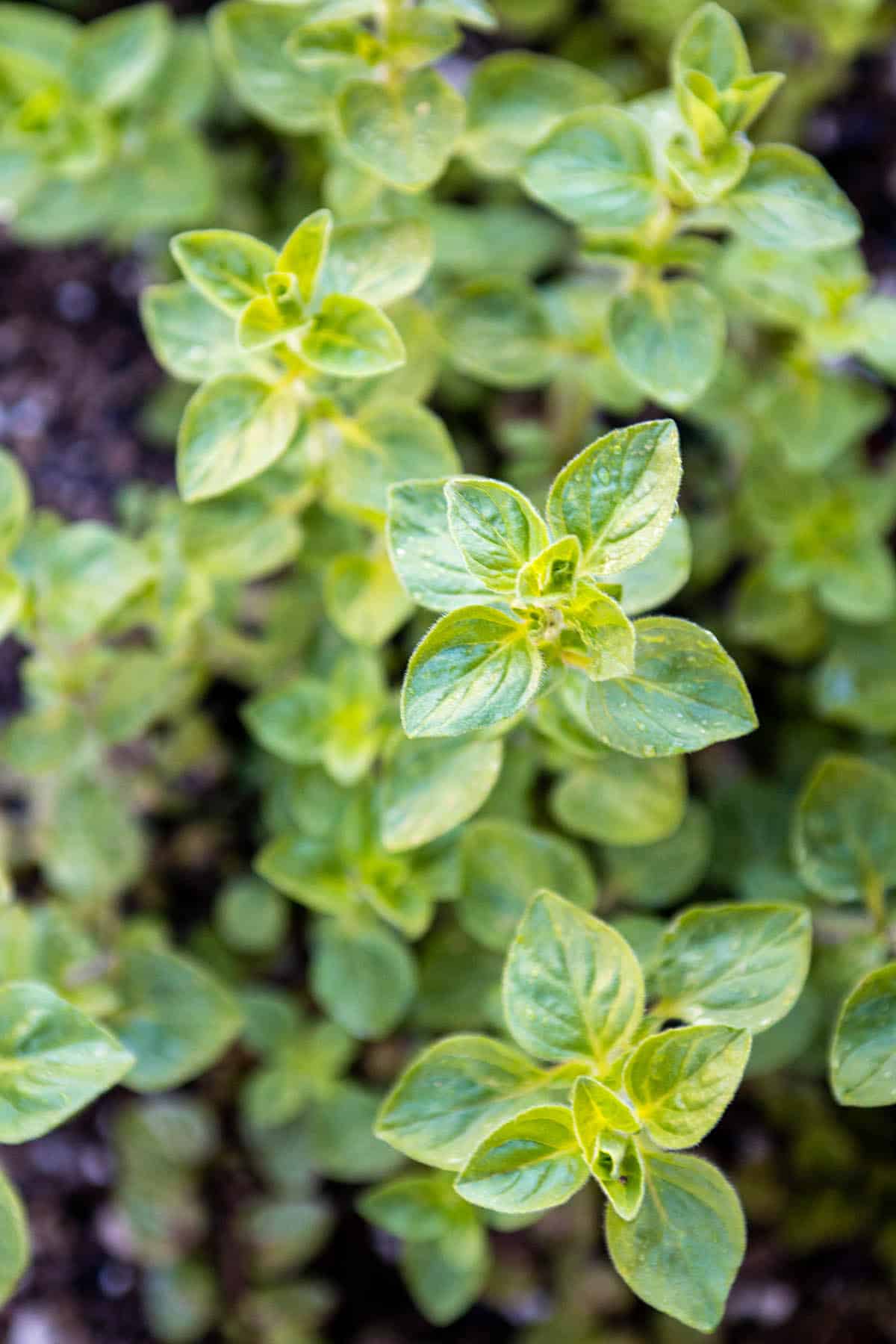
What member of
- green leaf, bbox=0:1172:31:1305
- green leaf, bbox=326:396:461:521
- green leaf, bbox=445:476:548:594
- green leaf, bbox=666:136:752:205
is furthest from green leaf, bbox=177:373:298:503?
green leaf, bbox=0:1172:31:1305

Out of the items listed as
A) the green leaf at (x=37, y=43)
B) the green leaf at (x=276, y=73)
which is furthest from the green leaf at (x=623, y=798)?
the green leaf at (x=37, y=43)

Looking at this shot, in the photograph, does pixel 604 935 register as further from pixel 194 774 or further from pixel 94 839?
pixel 194 774

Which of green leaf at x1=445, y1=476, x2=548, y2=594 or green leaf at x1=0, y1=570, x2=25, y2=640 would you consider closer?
green leaf at x1=445, y1=476, x2=548, y2=594

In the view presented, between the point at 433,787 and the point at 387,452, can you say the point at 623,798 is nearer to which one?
the point at 433,787

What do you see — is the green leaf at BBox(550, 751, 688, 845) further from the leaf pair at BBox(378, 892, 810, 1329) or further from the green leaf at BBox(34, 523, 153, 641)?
the green leaf at BBox(34, 523, 153, 641)

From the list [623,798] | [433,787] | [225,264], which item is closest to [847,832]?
[623,798]

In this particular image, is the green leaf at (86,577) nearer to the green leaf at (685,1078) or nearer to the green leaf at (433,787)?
the green leaf at (433,787)

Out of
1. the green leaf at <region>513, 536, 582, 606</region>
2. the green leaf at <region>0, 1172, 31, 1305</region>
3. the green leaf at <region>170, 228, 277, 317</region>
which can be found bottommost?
the green leaf at <region>0, 1172, 31, 1305</region>
